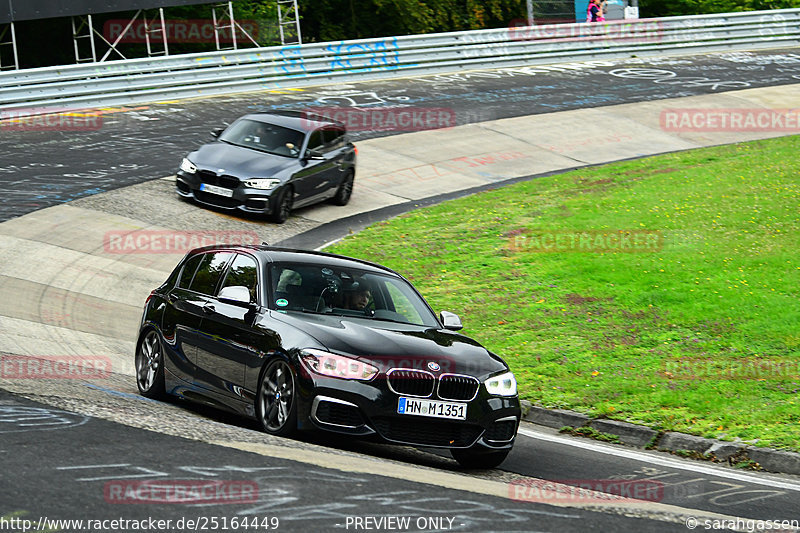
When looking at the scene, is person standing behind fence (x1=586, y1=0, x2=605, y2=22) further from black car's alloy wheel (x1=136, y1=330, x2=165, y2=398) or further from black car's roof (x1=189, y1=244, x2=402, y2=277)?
black car's alloy wheel (x1=136, y1=330, x2=165, y2=398)

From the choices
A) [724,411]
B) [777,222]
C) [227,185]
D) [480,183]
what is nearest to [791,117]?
[480,183]

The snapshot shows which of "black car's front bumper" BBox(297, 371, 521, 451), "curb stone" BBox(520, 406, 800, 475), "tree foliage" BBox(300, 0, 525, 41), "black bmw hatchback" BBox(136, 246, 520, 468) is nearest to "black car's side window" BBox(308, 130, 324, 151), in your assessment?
"black bmw hatchback" BBox(136, 246, 520, 468)

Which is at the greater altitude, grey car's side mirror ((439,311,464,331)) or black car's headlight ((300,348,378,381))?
black car's headlight ((300,348,378,381))

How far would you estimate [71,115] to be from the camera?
28344mm

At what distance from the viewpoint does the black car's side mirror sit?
8984mm

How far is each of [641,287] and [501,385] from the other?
266 inches

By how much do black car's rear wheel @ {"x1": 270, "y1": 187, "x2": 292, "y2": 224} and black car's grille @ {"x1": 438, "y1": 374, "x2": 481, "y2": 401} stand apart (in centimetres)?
1235

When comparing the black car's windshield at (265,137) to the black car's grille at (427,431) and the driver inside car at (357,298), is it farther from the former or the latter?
the black car's grille at (427,431)

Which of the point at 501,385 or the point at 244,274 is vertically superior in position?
the point at 244,274

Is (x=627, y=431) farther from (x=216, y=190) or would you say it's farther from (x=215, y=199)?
(x=215, y=199)

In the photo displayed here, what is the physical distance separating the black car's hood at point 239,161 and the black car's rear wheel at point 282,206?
0.42 meters

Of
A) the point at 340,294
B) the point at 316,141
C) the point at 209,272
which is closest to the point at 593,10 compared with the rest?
the point at 316,141

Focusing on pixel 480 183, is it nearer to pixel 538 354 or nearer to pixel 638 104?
pixel 638 104

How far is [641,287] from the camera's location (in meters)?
14.9
